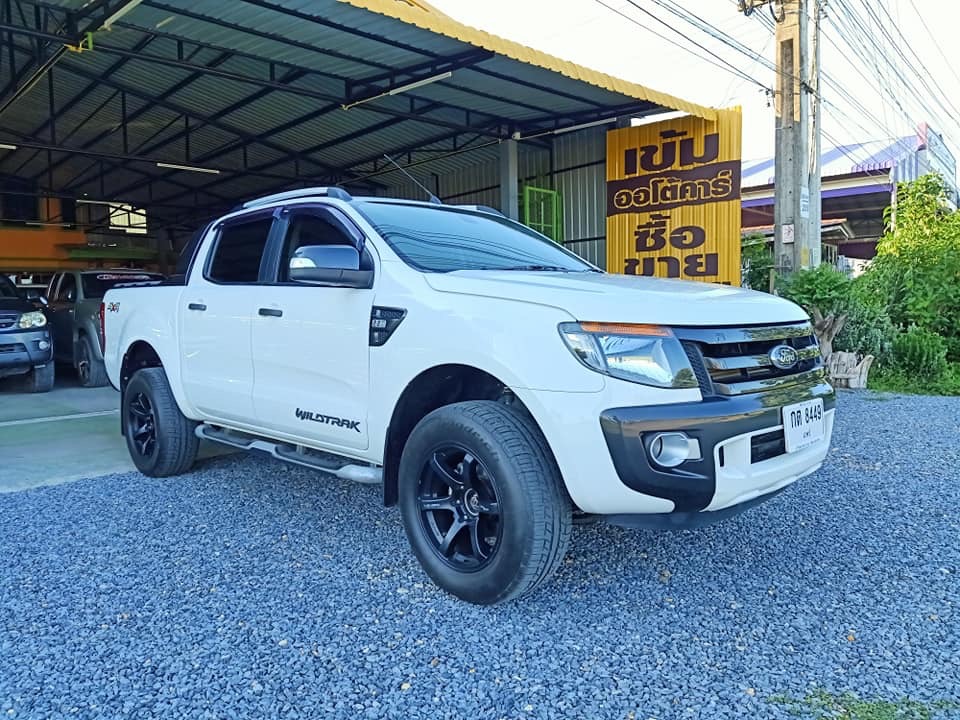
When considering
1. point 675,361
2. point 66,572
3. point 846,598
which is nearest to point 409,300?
point 675,361

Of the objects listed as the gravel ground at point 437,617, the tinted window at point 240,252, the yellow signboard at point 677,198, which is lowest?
Answer: the gravel ground at point 437,617

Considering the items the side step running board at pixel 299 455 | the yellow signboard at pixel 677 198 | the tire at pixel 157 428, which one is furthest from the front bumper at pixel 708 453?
the yellow signboard at pixel 677 198

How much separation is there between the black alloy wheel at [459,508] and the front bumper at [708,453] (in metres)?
0.54

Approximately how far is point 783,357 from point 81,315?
9430mm

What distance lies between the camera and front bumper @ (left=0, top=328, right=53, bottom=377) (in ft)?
27.8

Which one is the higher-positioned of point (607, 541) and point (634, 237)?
point (634, 237)

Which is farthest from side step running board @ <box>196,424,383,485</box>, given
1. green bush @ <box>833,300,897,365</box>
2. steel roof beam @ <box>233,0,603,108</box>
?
green bush @ <box>833,300,897,365</box>

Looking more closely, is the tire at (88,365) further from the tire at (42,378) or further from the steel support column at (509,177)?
the steel support column at (509,177)

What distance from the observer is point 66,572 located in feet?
10.8

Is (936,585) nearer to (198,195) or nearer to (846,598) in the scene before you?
(846,598)

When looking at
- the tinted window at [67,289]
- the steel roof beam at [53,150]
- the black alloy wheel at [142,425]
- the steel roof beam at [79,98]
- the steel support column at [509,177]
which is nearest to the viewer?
the black alloy wheel at [142,425]

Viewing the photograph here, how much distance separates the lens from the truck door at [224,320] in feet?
13.3

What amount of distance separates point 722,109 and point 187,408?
33.0 feet

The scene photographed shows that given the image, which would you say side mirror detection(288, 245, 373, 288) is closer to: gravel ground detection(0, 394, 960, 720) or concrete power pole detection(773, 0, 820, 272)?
gravel ground detection(0, 394, 960, 720)
